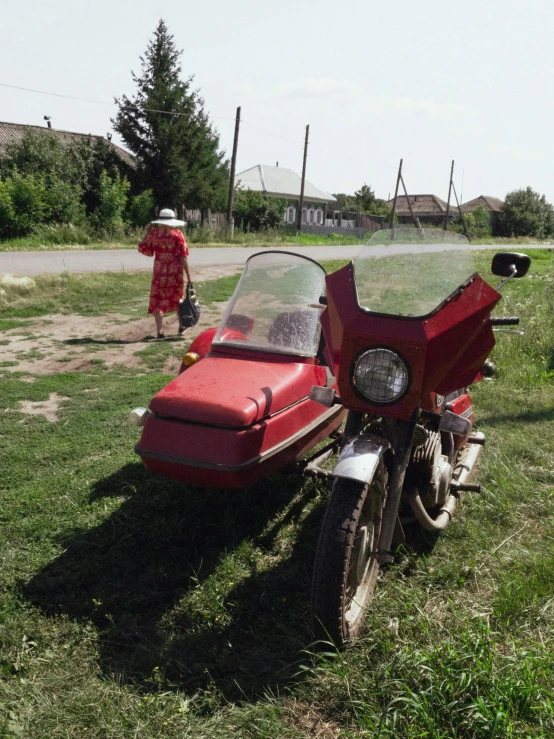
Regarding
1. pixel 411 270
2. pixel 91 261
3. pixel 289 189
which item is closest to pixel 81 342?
pixel 411 270

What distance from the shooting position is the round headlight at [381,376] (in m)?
2.82

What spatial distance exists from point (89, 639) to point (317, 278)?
2.60 m

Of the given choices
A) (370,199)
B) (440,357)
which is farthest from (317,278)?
(370,199)

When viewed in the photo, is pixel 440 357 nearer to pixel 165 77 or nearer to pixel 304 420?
pixel 304 420

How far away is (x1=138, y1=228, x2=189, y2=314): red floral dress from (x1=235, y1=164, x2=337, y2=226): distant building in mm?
50450

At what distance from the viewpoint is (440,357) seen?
2.84 meters

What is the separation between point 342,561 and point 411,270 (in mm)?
1408

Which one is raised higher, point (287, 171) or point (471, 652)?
point (287, 171)

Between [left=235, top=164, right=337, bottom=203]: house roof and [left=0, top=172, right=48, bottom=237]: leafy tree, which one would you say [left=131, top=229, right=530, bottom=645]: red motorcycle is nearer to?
[left=0, top=172, right=48, bottom=237]: leafy tree

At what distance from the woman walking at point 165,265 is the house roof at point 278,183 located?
165 ft

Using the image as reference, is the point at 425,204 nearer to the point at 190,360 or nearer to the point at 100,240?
the point at 100,240

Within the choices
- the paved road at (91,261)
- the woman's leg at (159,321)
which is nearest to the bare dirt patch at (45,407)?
the woman's leg at (159,321)

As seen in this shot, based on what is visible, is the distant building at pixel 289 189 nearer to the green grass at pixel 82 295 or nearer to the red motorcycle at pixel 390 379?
the green grass at pixel 82 295

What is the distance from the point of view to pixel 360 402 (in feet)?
9.60
